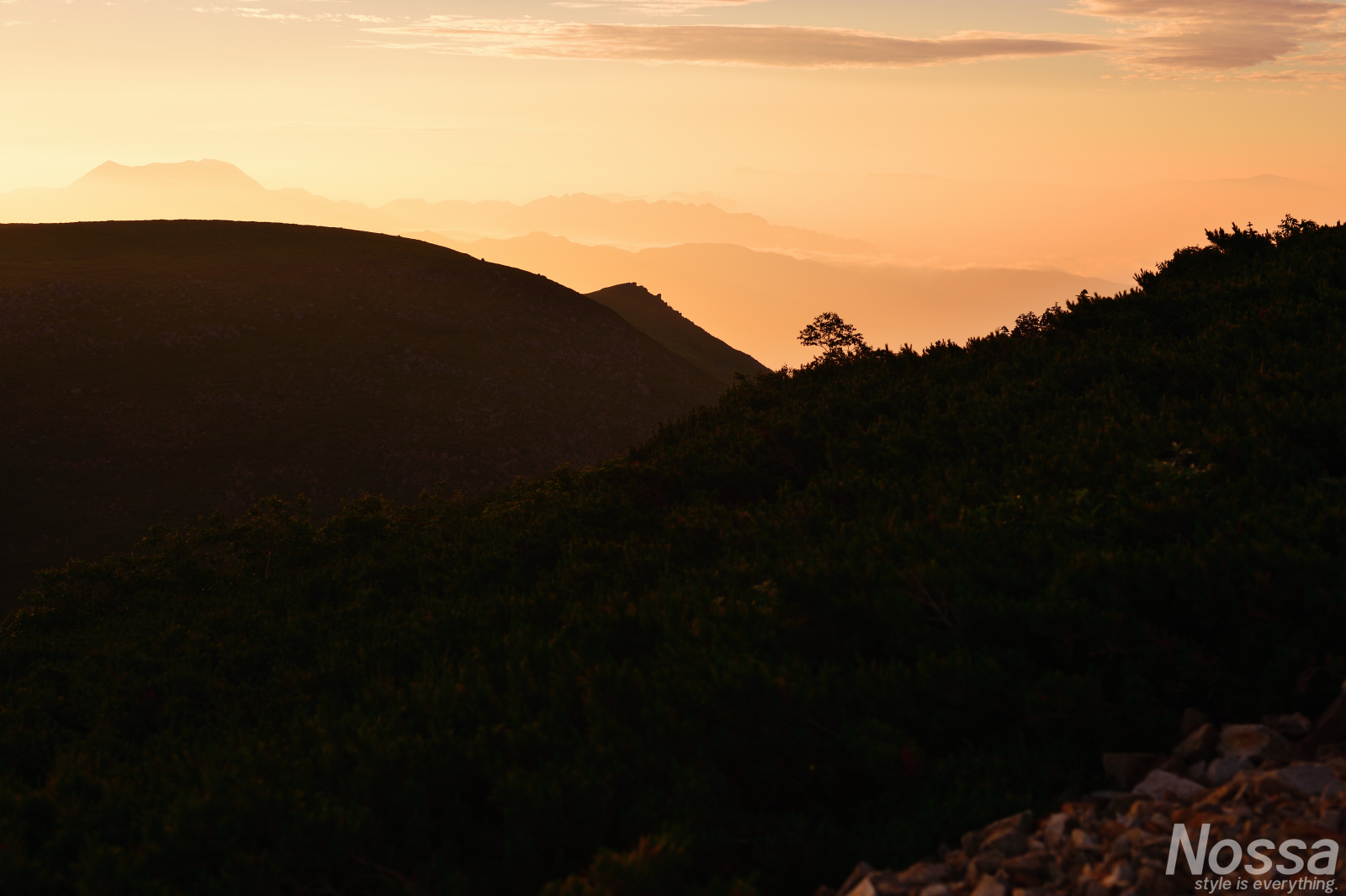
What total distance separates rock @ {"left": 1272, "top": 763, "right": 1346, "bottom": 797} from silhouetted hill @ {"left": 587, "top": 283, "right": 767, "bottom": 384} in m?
121

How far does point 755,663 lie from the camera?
7461mm

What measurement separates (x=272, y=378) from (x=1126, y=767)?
7696cm

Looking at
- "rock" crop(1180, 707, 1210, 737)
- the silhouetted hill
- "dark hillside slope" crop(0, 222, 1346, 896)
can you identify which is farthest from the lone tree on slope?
the silhouetted hill

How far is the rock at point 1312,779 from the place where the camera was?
5.29 meters

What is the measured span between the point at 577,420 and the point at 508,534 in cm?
6408

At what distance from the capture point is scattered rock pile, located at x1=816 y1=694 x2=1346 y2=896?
4914mm

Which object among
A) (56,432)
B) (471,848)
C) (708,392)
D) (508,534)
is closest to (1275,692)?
(471,848)

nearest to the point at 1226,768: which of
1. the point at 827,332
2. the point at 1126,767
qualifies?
the point at 1126,767

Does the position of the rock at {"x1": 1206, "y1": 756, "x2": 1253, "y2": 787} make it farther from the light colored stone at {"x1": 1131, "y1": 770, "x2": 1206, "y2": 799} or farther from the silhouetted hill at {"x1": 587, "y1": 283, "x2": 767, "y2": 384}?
the silhouetted hill at {"x1": 587, "y1": 283, "x2": 767, "y2": 384}

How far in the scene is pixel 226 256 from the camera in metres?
97.6

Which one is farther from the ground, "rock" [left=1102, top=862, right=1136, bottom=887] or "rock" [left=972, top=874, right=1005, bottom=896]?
"rock" [left=1102, top=862, right=1136, bottom=887]

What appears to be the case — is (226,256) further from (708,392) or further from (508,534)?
(508,534)

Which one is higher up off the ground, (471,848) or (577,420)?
(471,848)

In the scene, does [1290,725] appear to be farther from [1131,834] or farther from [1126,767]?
[1131,834]
